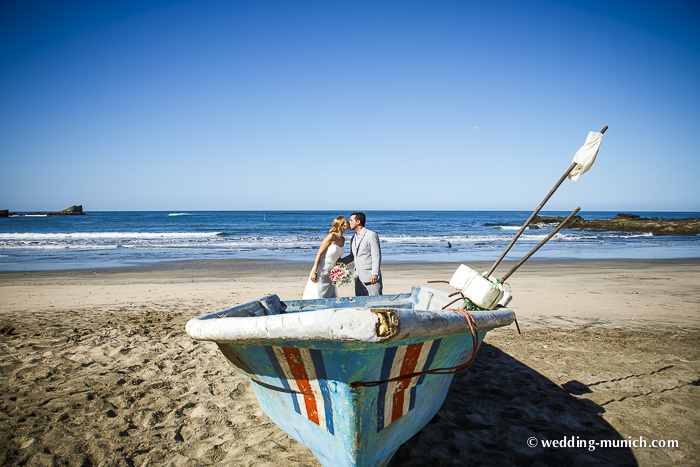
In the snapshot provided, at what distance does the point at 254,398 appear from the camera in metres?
3.79

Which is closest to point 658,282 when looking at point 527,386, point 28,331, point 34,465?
point 527,386

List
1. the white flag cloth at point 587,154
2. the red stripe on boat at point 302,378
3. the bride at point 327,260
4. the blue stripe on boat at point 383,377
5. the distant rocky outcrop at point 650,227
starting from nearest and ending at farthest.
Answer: the blue stripe on boat at point 383,377, the red stripe on boat at point 302,378, the white flag cloth at point 587,154, the bride at point 327,260, the distant rocky outcrop at point 650,227

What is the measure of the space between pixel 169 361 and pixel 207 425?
172 centimetres

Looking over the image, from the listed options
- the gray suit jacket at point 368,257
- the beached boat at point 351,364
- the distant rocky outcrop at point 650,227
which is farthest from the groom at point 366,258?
the distant rocky outcrop at point 650,227

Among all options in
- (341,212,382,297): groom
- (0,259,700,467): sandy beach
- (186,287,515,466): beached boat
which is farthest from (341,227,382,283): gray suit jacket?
(186,287,515,466): beached boat

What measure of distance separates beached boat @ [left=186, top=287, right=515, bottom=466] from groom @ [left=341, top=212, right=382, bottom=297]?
2519 millimetres

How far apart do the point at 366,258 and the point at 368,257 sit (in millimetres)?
34

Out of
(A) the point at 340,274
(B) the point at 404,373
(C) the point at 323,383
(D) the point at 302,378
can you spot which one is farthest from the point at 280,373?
(A) the point at 340,274

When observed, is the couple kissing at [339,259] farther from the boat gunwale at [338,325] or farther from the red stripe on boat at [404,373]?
the red stripe on boat at [404,373]

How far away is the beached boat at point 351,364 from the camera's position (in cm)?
178

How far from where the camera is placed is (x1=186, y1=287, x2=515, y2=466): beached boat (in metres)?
1.78

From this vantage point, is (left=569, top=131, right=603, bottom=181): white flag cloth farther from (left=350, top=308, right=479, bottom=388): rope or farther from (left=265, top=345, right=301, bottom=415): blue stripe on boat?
(left=265, top=345, right=301, bottom=415): blue stripe on boat

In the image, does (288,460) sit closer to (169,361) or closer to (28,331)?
(169,361)

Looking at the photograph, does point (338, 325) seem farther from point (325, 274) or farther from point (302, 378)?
point (325, 274)
